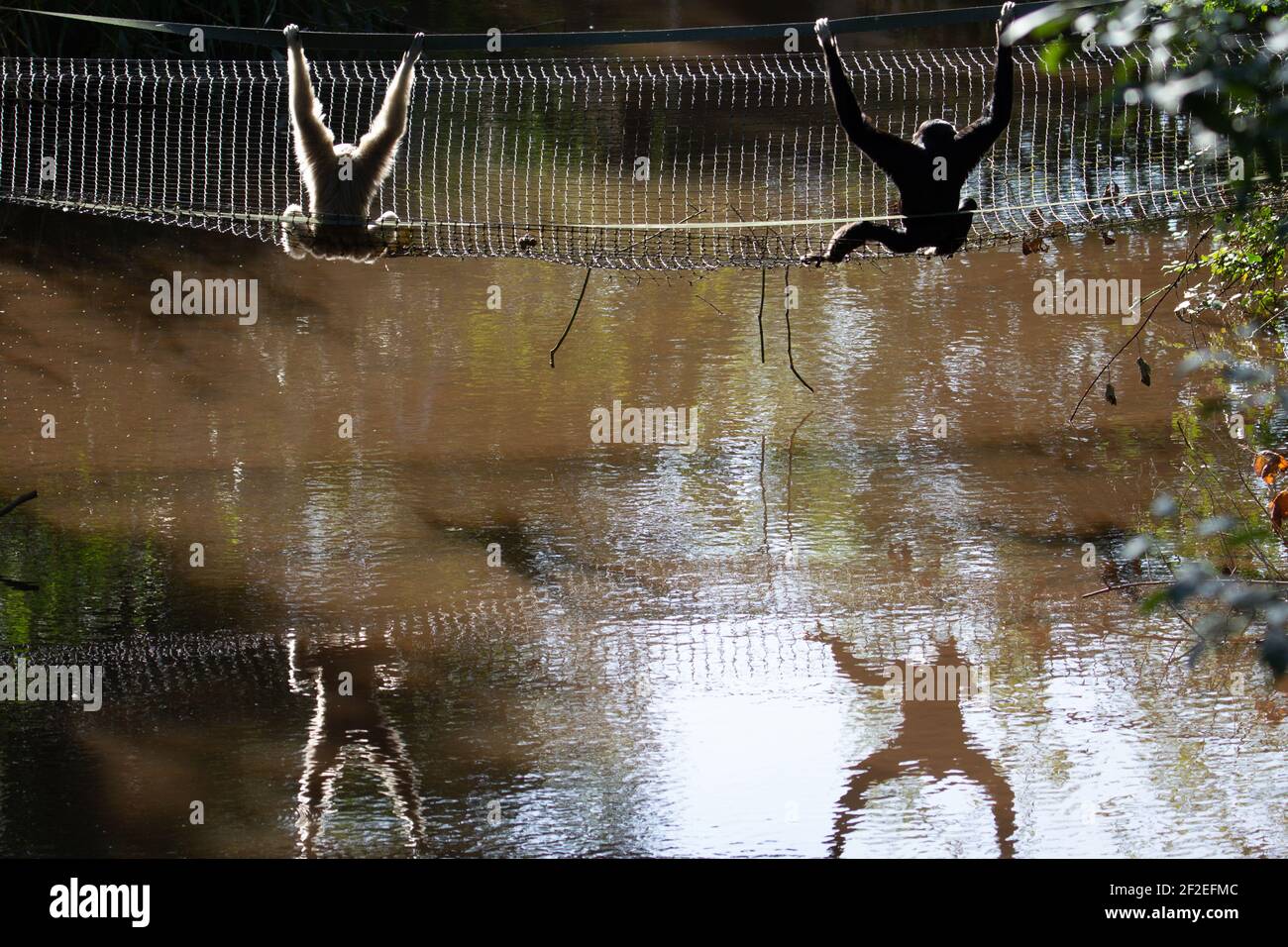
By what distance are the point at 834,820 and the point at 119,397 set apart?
5390mm

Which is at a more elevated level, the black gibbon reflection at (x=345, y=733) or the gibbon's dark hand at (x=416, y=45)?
the gibbon's dark hand at (x=416, y=45)

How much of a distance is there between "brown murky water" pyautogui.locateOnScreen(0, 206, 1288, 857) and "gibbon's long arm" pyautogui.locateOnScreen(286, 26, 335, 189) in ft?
5.12

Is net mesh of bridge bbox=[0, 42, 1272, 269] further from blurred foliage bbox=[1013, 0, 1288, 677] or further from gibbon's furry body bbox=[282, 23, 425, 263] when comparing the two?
gibbon's furry body bbox=[282, 23, 425, 263]

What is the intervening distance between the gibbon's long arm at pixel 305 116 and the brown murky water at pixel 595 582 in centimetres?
156

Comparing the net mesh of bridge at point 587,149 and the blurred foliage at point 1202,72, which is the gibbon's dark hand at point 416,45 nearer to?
the net mesh of bridge at point 587,149

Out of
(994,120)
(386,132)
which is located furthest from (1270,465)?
(386,132)

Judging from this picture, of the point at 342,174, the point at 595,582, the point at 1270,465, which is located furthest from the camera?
the point at 342,174

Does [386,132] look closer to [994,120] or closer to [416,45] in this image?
[416,45]

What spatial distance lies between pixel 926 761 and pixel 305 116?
390cm

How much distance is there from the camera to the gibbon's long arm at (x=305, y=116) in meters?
6.72

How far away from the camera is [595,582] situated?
255 inches

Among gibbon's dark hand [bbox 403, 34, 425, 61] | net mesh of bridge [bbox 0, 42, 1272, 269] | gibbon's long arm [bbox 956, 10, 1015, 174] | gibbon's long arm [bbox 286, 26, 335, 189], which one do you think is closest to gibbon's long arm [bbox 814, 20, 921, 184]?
gibbon's long arm [bbox 956, 10, 1015, 174]

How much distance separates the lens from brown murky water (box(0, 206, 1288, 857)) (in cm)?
481

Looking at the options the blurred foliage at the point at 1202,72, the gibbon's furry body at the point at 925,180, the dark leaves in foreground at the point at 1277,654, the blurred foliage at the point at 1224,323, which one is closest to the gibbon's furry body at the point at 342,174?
the gibbon's furry body at the point at 925,180
